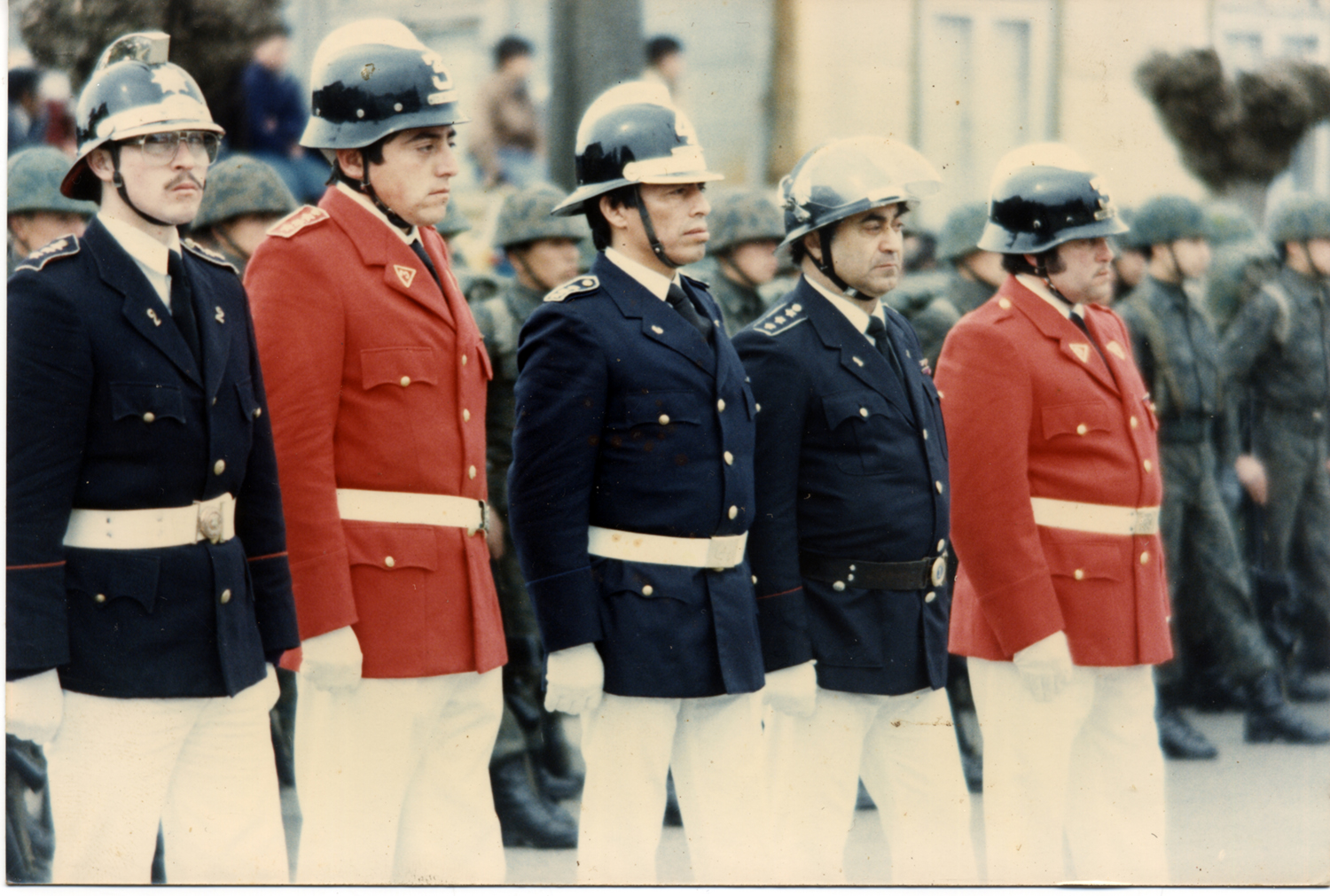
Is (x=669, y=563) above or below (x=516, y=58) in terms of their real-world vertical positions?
below

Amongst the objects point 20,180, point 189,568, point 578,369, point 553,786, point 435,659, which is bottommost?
point 553,786

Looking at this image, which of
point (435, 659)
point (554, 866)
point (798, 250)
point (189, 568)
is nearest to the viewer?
point (189, 568)

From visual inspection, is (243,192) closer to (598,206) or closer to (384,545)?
(598,206)

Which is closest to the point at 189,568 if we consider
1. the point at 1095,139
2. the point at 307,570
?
the point at 307,570

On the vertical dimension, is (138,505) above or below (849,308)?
below

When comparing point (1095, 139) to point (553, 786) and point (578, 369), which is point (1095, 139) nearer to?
point (578, 369)

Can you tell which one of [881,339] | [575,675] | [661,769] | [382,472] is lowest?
[661,769]

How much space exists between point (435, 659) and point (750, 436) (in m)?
0.99

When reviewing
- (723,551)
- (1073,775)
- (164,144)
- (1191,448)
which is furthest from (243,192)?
(1191,448)

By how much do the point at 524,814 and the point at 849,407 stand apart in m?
1.86

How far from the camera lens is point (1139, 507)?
512 cm

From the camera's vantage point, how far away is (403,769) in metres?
4.45

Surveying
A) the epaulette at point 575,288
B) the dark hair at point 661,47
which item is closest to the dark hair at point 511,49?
the dark hair at point 661,47

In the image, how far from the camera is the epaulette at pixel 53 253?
13.6ft
